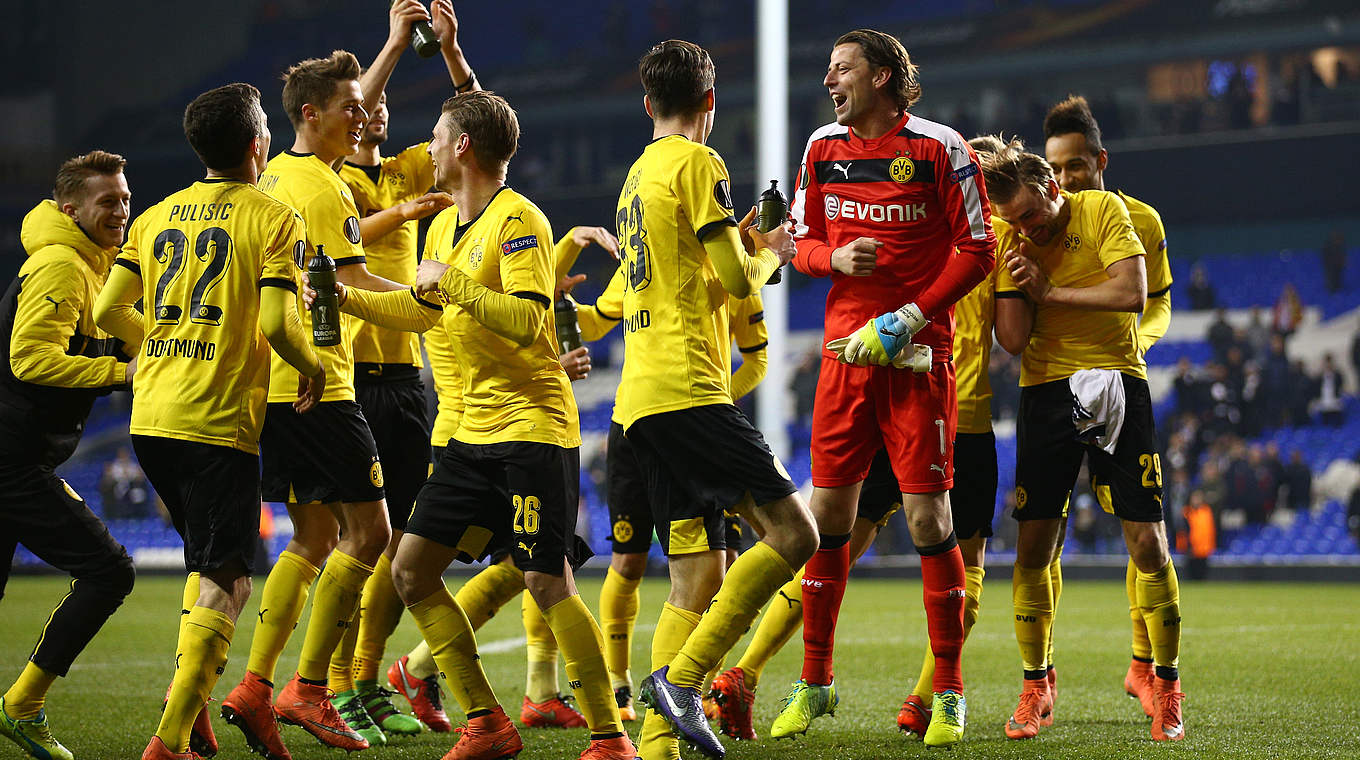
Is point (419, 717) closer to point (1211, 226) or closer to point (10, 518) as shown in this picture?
point (10, 518)

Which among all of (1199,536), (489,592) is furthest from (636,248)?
(1199,536)

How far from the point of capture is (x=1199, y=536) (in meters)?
15.7

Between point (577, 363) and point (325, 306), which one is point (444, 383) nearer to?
point (577, 363)

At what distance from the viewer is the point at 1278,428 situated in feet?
61.2

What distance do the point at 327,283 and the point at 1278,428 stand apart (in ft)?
57.8

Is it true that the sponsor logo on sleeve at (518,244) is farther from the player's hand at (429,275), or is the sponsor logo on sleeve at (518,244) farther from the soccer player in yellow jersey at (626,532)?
the soccer player in yellow jersey at (626,532)

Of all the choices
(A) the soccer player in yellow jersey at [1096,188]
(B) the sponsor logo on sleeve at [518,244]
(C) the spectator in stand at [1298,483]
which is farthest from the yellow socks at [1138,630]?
(C) the spectator in stand at [1298,483]

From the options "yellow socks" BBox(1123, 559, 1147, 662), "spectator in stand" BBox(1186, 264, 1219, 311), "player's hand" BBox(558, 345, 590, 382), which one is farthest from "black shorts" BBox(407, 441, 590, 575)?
"spectator in stand" BBox(1186, 264, 1219, 311)

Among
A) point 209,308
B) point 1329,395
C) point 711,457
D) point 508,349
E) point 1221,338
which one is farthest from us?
point 1221,338

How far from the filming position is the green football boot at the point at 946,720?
426 cm

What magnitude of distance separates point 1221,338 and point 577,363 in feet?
54.6

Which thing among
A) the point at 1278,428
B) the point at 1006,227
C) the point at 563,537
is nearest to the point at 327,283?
the point at 563,537

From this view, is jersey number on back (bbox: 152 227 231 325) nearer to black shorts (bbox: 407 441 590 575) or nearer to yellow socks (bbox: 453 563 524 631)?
black shorts (bbox: 407 441 590 575)

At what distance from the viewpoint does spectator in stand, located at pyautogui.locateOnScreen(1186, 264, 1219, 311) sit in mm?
21609
